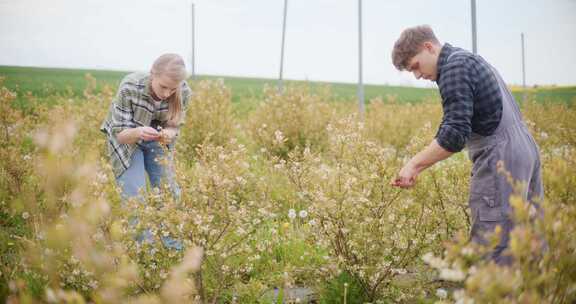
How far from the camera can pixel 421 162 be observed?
7.72 feet

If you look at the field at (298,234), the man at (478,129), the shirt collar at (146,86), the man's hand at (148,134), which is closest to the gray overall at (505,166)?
the man at (478,129)

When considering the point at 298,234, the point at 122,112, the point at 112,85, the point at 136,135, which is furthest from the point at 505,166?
the point at 112,85

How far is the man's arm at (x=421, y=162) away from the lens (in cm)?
228

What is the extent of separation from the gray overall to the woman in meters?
2.04

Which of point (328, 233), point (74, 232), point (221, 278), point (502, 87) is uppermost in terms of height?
point (502, 87)

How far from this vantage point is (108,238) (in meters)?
2.33

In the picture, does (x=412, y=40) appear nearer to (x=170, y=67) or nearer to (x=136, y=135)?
(x=170, y=67)

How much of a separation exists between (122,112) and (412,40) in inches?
88.0

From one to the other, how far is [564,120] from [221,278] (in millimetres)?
9417

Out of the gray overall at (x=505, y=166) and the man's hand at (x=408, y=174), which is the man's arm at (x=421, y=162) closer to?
the man's hand at (x=408, y=174)

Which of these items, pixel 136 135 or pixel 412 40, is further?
pixel 136 135

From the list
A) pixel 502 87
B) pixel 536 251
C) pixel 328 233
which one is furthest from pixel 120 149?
pixel 536 251

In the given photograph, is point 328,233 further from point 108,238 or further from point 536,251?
point 536,251

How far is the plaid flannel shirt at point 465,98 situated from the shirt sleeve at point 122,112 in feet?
7.53
